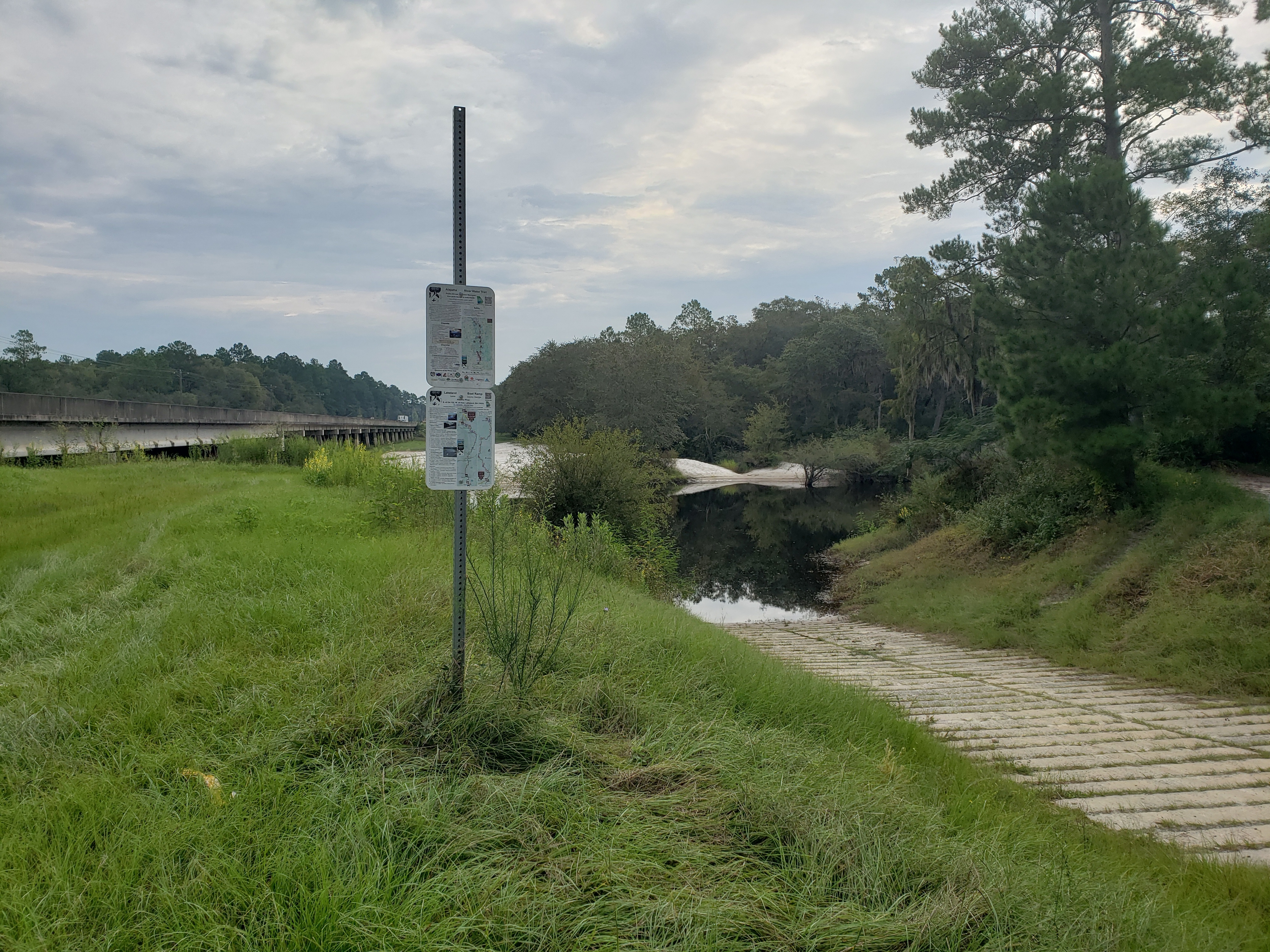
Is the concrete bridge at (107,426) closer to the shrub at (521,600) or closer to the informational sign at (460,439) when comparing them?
the shrub at (521,600)

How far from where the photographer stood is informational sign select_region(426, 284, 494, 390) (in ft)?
12.4

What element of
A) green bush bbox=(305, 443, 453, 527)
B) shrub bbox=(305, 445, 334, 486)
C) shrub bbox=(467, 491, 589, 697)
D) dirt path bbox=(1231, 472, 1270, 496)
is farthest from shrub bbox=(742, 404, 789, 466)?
shrub bbox=(467, 491, 589, 697)

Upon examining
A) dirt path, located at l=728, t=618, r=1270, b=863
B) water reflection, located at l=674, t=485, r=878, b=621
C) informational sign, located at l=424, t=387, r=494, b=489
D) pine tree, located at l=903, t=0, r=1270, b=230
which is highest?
pine tree, located at l=903, t=0, r=1270, b=230

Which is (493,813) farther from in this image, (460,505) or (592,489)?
(592,489)

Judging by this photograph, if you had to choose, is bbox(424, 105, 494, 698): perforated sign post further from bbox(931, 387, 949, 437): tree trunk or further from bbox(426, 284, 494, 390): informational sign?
bbox(931, 387, 949, 437): tree trunk

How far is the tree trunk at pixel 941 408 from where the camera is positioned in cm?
4684

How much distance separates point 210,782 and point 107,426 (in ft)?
83.2

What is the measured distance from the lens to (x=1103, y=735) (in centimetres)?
604

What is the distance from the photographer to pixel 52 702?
→ 3.89 metres

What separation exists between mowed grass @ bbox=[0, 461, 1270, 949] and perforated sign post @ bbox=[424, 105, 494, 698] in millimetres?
838

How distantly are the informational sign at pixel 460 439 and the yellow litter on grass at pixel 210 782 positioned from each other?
1498 millimetres

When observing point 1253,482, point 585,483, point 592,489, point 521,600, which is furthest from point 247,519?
point 1253,482

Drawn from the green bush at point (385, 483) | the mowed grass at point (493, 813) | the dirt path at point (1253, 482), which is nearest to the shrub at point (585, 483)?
the green bush at point (385, 483)

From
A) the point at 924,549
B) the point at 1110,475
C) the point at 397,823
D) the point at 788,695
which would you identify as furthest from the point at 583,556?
the point at 924,549
